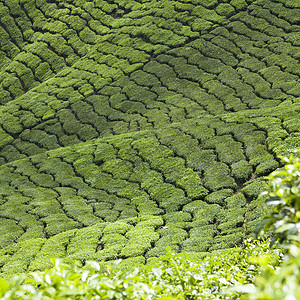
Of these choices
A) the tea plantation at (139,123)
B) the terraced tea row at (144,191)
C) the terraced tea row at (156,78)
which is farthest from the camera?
the terraced tea row at (156,78)

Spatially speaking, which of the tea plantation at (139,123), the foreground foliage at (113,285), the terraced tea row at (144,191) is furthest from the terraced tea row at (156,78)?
the foreground foliage at (113,285)

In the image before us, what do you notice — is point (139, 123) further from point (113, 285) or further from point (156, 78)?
point (113, 285)

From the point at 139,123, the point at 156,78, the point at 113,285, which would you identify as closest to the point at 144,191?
the point at 139,123

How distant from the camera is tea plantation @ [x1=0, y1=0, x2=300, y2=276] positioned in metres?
14.8

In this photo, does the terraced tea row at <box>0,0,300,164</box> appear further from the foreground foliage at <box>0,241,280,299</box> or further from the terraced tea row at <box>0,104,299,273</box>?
the foreground foliage at <box>0,241,280,299</box>

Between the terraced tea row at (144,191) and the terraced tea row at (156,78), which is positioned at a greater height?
the terraced tea row at (156,78)

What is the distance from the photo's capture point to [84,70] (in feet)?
111

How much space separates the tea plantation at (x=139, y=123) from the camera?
1476cm

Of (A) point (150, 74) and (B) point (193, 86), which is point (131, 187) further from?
(A) point (150, 74)

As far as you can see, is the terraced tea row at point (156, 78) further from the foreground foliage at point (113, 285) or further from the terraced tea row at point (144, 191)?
the foreground foliage at point (113, 285)

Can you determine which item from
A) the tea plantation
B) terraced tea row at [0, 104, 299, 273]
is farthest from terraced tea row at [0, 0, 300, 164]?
terraced tea row at [0, 104, 299, 273]

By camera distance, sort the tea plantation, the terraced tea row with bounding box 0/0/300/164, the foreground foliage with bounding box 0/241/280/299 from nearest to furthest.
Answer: the foreground foliage with bounding box 0/241/280/299, the tea plantation, the terraced tea row with bounding box 0/0/300/164

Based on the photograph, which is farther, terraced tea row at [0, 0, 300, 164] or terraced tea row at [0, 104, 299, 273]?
terraced tea row at [0, 0, 300, 164]

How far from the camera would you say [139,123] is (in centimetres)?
2545
